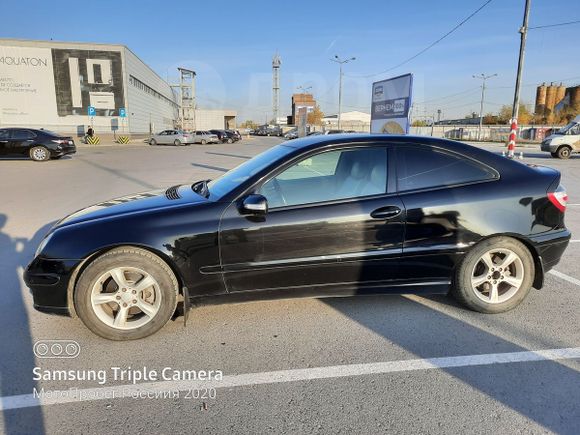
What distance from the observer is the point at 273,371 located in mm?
2689

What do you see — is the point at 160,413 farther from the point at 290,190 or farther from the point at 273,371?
the point at 290,190

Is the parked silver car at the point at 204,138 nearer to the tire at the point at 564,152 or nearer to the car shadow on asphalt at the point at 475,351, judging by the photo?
the tire at the point at 564,152

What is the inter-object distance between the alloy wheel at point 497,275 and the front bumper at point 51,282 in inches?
130

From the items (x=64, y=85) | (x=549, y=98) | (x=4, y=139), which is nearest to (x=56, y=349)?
(x=4, y=139)

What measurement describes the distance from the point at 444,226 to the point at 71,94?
49117mm

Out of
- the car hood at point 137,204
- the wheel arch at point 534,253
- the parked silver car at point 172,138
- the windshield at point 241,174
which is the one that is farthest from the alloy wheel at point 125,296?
the parked silver car at point 172,138

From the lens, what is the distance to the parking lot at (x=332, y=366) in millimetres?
2232

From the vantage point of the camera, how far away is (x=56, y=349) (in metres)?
2.96

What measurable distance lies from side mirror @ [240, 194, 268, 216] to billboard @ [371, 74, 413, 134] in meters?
12.5

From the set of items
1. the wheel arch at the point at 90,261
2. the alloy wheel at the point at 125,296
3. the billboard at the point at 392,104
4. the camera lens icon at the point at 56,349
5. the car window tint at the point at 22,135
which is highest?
the billboard at the point at 392,104

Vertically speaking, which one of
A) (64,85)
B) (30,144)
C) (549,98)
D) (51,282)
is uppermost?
(549,98)

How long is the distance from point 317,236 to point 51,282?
6.66 feet

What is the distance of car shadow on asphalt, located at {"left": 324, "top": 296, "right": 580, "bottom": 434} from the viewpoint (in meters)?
2.32

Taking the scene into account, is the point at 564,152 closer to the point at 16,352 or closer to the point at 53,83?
the point at 16,352
